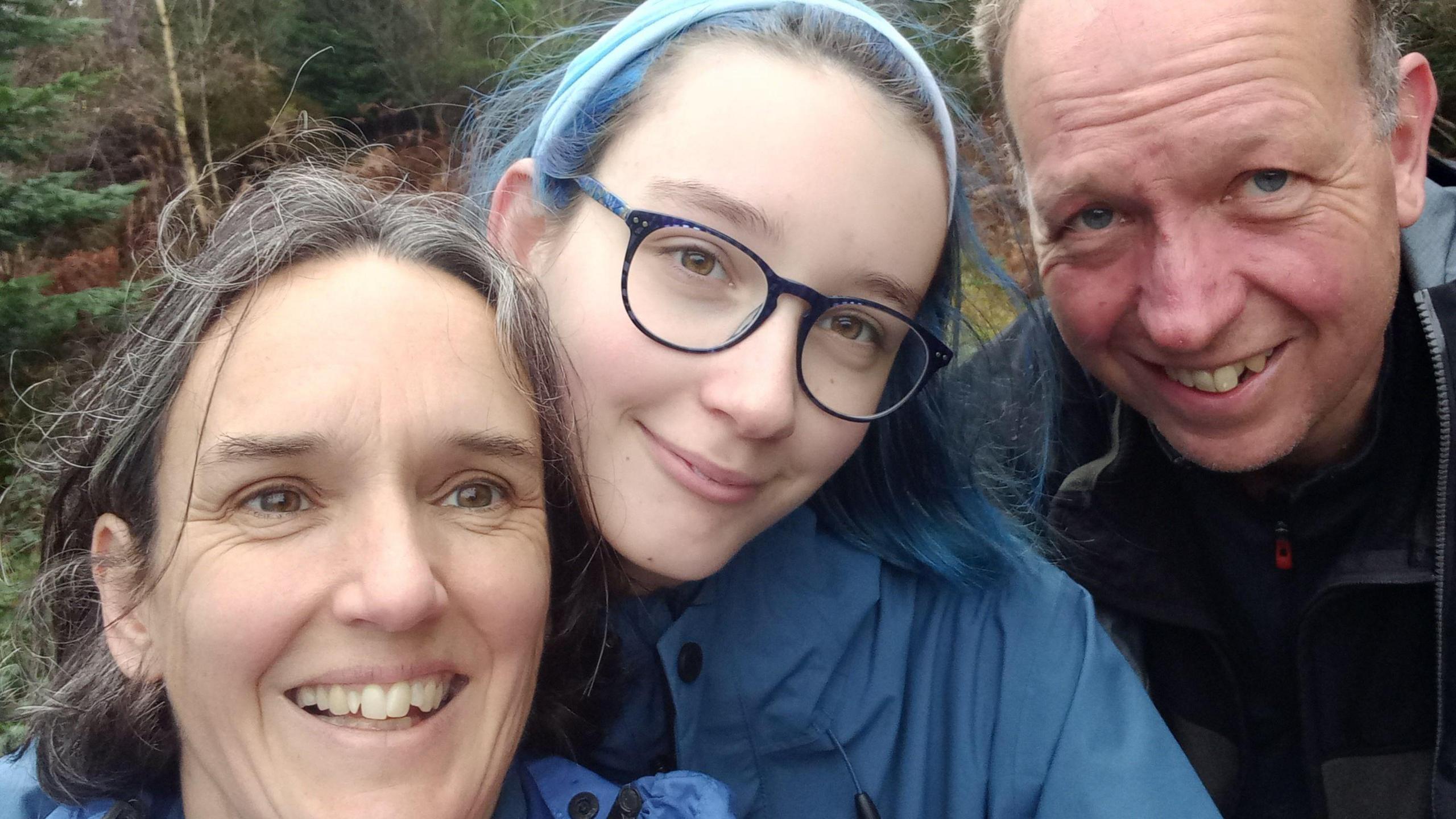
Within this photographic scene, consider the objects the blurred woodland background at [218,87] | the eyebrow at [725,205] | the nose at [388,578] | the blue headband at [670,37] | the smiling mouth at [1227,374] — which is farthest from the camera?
the blurred woodland background at [218,87]

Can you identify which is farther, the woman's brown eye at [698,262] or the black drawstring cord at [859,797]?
the black drawstring cord at [859,797]

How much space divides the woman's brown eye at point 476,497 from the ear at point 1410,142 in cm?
201

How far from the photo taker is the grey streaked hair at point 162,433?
4.84 feet

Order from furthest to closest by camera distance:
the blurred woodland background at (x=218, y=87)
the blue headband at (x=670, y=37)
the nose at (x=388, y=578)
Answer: the blurred woodland background at (x=218, y=87)
the blue headband at (x=670, y=37)
the nose at (x=388, y=578)

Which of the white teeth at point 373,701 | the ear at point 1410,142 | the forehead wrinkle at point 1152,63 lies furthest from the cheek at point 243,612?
the ear at point 1410,142

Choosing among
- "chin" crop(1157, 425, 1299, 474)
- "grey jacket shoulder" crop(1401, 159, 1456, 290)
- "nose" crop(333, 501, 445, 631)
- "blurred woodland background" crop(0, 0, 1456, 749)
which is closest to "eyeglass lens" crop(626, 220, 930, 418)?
"nose" crop(333, 501, 445, 631)

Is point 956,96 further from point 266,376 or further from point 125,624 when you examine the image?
point 125,624

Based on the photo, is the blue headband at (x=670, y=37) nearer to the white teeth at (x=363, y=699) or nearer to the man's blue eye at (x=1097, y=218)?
the man's blue eye at (x=1097, y=218)

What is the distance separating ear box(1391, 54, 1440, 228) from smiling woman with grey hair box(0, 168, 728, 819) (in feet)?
6.18

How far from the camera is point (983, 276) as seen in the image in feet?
6.86

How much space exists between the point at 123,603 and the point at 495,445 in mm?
601

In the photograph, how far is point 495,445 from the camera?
1458 millimetres

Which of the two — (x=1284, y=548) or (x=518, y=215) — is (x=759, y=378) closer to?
(x=518, y=215)

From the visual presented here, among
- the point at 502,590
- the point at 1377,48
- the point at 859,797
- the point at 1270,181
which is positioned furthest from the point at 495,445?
the point at 1377,48
